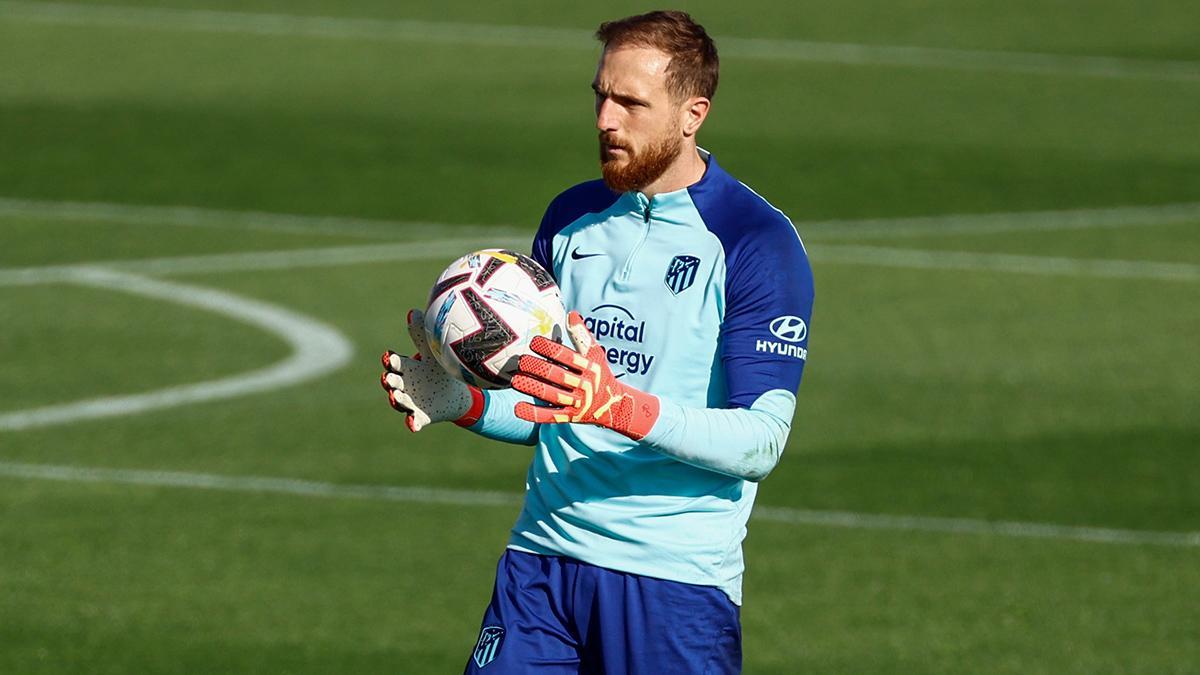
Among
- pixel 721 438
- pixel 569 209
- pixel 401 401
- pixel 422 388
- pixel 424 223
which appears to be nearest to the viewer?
pixel 721 438

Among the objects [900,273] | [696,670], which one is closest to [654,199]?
[696,670]

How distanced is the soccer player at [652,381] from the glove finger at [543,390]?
0.21 meters

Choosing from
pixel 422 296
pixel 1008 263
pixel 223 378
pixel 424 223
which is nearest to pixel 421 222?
pixel 424 223

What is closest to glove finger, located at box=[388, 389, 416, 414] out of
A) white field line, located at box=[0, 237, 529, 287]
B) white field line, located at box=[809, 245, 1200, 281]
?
white field line, located at box=[0, 237, 529, 287]

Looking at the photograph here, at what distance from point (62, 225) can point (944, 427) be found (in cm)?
861

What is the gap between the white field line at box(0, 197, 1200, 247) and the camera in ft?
60.2

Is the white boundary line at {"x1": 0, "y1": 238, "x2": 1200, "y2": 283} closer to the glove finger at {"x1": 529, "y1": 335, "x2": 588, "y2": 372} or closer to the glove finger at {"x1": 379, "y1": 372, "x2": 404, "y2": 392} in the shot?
the glove finger at {"x1": 379, "y1": 372, "x2": 404, "y2": 392}

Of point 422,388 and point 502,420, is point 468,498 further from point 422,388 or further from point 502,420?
point 422,388

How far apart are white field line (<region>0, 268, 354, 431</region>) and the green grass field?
0.23ft

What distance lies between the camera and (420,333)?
19.0 feet

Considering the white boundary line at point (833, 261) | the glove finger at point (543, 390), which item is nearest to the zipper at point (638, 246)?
the glove finger at point (543, 390)

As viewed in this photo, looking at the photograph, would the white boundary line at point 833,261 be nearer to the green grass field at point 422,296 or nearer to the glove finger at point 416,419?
the green grass field at point 422,296

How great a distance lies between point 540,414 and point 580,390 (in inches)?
4.9

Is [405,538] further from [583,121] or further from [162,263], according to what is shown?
[583,121]
